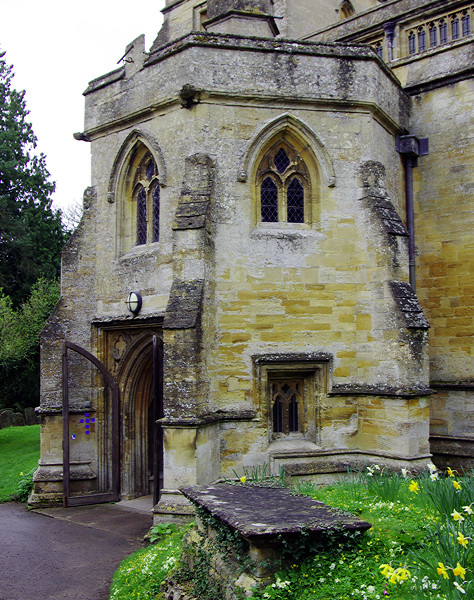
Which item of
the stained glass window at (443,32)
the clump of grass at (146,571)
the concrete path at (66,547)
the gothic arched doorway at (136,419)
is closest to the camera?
the clump of grass at (146,571)

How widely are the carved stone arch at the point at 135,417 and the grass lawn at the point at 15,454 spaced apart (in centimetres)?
277

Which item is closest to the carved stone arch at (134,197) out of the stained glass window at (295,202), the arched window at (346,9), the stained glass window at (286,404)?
the stained glass window at (295,202)

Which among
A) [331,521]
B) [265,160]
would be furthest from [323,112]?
[331,521]

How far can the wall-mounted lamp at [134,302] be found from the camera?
11.0 m

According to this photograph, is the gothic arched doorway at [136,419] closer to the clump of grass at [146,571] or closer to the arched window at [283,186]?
the arched window at [283,186]

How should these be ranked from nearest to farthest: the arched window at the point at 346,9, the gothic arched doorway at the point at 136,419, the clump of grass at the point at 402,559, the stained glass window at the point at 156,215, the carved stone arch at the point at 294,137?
the clump of grass at the point at 402,559
the carved stone arch at the point at 294,137
the stained glass window at the point at 156,215
the gothic arched doorway at the point at 136,419
the arched window at the point at 346,9

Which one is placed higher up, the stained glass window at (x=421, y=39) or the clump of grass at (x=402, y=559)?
the stained glass window at (x=421, y=39)

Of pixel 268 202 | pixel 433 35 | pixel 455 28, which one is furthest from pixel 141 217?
pixel 455 28

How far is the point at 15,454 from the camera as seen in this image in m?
16.9

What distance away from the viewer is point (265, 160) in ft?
34.8

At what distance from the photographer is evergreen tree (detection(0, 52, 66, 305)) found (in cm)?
2922

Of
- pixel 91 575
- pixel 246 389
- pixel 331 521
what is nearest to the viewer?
pixel 331 521

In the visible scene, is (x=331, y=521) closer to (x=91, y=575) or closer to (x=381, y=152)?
(x=91, y=575)

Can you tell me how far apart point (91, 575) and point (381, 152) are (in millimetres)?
8487
